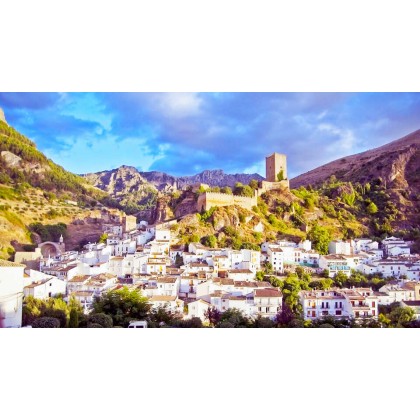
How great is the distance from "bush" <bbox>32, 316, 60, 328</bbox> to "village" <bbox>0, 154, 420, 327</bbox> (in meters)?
0.39

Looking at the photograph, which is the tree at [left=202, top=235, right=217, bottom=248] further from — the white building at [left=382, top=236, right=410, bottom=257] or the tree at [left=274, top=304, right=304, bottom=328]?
the white building at [left=382, top=236, right=410, bottom=257]

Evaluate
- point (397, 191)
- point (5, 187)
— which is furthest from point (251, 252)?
point (397, 191)

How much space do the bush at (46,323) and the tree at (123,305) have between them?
0.69 meters

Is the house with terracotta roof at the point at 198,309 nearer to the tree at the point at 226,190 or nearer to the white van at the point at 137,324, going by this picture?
the white van at the point at 137,324

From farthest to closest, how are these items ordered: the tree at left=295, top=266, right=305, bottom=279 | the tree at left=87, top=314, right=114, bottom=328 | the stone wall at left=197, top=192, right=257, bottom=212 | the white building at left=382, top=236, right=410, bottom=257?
the stone wall at left=197, top=192, right=257, bottom=212
the white building at left=382, top=236, right=410, bottom=257
the tree at left=295, top=266, right=305, bottom=279
the tree at left=87, top=314, right=114, bottom=328

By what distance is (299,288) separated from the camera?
8.23 metres

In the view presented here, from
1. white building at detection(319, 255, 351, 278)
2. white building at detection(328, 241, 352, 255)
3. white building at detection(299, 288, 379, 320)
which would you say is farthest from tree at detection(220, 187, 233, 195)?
white building at detection(299, 288, 379, 320)

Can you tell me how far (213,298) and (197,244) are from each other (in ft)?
Result: 12.1

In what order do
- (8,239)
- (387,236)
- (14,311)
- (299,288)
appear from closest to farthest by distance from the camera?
(14,311), (299,288), (8,239), (387,236)

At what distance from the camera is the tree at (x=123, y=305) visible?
670 cm

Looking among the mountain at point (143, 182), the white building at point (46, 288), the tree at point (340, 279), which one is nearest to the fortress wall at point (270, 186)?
the mountain at point (143, 182)

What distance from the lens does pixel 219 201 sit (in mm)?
13852

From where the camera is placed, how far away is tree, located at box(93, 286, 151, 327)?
22.0 feet

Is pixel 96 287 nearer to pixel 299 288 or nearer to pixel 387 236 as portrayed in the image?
pixel 299 288
